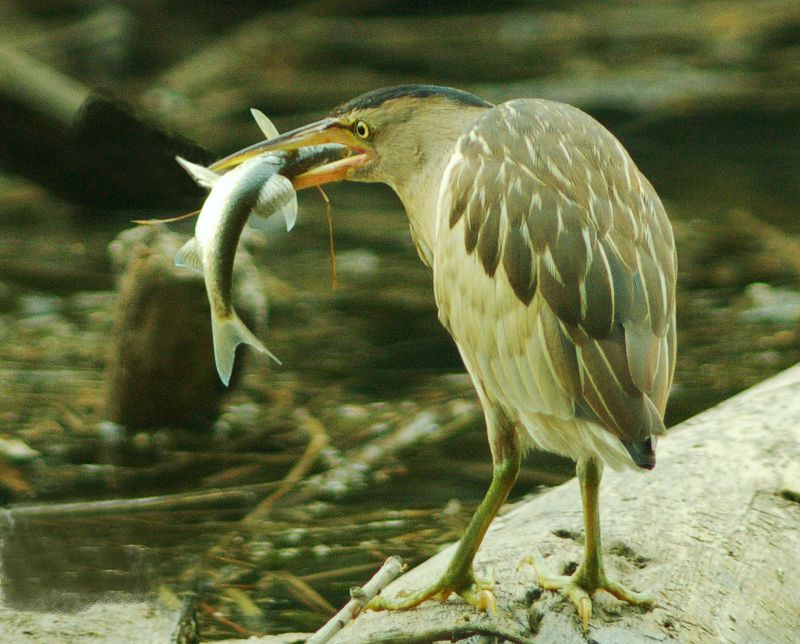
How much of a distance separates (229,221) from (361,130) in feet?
1.63

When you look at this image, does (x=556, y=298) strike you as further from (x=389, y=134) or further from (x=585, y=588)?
(x=389, y=134)

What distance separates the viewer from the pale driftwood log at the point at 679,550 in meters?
2.43

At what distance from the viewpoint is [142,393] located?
454 cm

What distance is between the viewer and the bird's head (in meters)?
2.98

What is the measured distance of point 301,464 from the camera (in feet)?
14.2

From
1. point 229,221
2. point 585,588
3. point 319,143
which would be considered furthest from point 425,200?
point 585,588

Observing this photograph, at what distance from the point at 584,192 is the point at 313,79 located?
750 centimetres

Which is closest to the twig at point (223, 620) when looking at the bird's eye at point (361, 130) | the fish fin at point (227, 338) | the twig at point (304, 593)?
the twig at point (304, 593)

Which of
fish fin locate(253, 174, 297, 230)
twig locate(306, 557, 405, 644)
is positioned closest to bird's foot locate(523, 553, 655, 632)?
twig locate(306, 557, 405, 644)

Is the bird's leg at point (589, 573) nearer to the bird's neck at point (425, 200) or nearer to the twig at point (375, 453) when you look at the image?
the bird's neck at point (425, 200)

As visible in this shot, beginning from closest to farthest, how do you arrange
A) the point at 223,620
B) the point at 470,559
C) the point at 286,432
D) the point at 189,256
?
1. the point at 470,559
2. the point at 189,256
3. the point at 223,620
4. the point at 286,432

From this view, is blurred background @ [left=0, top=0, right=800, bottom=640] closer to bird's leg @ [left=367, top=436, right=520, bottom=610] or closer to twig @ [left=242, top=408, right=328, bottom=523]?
twig @ [left=242, top=408, right=328, bottom=523]

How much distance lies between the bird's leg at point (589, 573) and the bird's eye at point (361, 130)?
3.23 ft

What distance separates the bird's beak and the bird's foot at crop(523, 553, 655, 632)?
43.2 inches
